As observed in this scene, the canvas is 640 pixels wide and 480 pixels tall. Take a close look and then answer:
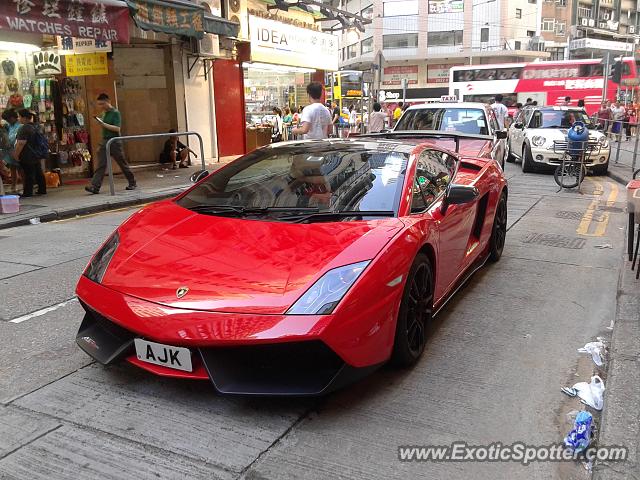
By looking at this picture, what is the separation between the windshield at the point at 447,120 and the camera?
10.2m

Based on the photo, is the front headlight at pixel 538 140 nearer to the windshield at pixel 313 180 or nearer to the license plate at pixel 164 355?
the windshield at pixel 313 180

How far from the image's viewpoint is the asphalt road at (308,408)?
8.56ft

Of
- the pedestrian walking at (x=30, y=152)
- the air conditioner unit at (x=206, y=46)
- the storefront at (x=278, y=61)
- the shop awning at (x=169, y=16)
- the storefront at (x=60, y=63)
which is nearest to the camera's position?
the storefront at (x=60, y=63)

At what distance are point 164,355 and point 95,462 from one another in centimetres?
56

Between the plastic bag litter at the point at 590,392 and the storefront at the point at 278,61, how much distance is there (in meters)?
15.5

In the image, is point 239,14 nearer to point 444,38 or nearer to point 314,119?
point 314,119

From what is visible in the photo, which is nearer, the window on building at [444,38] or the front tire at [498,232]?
the front tire at [498,232]

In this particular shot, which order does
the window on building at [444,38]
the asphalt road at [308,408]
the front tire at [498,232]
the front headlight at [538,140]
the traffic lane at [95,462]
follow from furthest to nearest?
the window on building at [444,38] < the front headlight at [538,140] < the front tire at [498,232] < the asphalt road at [308,408] < the traffic lane at [95,462]

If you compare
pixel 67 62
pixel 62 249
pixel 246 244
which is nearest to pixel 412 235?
pixel 246 244

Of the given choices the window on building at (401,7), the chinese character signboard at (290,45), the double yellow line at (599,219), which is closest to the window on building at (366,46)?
the window on building at (401,7)

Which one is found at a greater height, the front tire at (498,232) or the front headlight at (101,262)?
the front headlight at (101,262)

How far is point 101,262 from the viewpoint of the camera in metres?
3.50

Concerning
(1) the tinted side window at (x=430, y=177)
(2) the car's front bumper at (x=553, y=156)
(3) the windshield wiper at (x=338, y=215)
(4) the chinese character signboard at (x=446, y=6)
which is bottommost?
(2) the car's front bumper at (x=553, y=156)

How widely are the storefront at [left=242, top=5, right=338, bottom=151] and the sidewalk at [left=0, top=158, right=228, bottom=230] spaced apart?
5890mm
